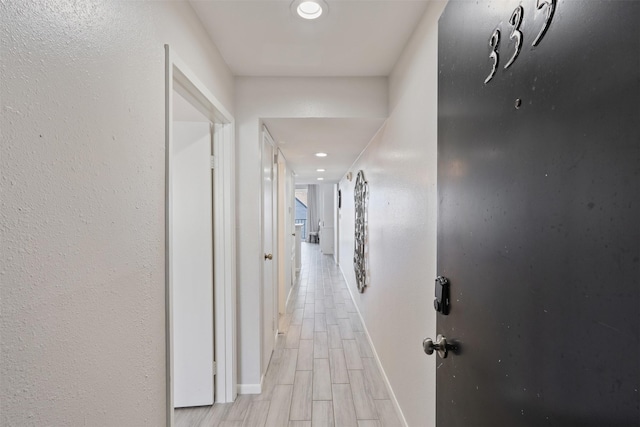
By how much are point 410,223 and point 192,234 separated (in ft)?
4.49

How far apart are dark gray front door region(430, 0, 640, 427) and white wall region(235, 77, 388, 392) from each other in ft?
4.56

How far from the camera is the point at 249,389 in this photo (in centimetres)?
221

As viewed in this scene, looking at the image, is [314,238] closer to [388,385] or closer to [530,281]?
[388,385]

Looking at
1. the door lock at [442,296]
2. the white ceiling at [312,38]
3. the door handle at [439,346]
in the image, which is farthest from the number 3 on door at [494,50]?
the white ceiling at [312,38]

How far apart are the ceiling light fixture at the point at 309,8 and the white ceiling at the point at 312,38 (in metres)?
0.03

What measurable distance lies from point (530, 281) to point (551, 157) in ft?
0.72

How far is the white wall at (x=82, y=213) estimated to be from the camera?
578 millimetres

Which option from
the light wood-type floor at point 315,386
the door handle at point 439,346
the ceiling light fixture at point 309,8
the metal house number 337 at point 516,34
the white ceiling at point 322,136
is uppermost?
the ceiling light fixture at point 309,8

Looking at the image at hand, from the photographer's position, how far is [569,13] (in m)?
0.47

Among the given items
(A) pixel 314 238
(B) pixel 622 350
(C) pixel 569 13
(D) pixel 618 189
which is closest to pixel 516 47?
(C) pixel 569 13

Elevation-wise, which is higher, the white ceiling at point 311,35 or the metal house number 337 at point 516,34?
the white ceiling at point 311,35

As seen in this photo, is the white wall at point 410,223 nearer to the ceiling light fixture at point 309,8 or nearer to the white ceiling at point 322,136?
the white ceiling at point 322,136

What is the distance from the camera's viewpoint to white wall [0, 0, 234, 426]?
58cm

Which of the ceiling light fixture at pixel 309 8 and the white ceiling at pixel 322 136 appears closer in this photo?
the ceiling light fixture at pixel 309 8
